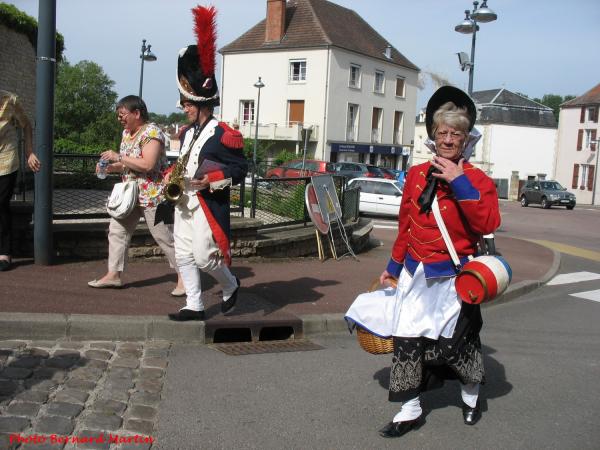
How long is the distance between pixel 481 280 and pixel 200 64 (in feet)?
9.35

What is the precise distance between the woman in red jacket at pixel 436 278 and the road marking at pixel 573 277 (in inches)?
266

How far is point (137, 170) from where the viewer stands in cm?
584

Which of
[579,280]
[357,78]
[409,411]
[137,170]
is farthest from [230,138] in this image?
[357,78]

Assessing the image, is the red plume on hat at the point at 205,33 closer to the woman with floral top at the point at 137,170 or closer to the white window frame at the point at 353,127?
the woman with floral top at the point at 137,170

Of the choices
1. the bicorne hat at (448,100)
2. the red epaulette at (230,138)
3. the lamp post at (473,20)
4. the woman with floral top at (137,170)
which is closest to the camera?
the bicorne hat at (448,100)

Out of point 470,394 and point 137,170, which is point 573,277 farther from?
point 137,170

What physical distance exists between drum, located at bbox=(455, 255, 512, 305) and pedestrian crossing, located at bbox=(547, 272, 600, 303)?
231 inches

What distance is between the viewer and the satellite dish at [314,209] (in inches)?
379

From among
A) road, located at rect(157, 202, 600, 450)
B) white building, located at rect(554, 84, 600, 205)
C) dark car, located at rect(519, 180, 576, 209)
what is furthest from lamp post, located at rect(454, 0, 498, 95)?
white building, located at rect(554, 84, 600, 205)

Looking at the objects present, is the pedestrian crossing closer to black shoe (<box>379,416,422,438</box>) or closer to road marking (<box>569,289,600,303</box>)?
road marking (<box>569,289,600,303</box>)

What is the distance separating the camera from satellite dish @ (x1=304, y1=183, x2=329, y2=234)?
962 centimetres

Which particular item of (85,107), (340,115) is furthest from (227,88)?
(85,107)

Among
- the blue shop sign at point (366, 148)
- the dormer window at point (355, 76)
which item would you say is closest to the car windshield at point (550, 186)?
the blue shop sign at point (366, 148)

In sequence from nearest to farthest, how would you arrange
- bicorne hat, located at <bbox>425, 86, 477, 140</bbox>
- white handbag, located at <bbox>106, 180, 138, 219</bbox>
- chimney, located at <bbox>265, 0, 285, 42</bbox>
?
bicorne hat, located at <bbox>425, 86, 477, 140</bbox> → white handbag, located at <bbox>106, 180, 138, 219</bbox> → chimney, located at <bbox>265, 0, 285, 42</bbox>
